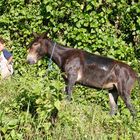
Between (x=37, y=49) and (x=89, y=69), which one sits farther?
(x=37, y=49)

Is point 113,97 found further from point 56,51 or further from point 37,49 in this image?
point 37,49

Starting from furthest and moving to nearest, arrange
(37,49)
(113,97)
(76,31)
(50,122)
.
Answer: (76,31) → (113,97) → (37,49) → (50,122)

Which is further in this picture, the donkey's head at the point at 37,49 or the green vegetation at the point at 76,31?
the green vegetation at the point at 76,31

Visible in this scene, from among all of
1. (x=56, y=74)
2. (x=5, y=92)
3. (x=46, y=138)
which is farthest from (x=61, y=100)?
(x=56, y=74)

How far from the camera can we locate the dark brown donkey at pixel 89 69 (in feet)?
30.7

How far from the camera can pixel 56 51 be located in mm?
9609

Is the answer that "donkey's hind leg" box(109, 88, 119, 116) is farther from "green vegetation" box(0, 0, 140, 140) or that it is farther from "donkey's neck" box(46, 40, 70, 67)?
"donkey's neck" box(46, 40, 70, 67)

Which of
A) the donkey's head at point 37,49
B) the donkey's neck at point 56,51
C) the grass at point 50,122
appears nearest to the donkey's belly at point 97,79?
the donkey's neck at point 56,51

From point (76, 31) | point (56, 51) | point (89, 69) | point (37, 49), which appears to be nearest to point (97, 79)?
point (89, 69)

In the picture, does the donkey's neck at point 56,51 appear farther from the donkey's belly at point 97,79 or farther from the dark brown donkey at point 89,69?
the donkey's belly at point 97,79

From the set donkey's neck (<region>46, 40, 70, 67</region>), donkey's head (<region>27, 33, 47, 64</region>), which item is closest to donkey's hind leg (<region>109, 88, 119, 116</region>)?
donkey's neck (<region>46, 40, 70, 67</region>)

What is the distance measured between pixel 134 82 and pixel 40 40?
79.2 inches

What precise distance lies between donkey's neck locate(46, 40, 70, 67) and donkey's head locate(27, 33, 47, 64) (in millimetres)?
105

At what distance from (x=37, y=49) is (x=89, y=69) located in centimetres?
110
